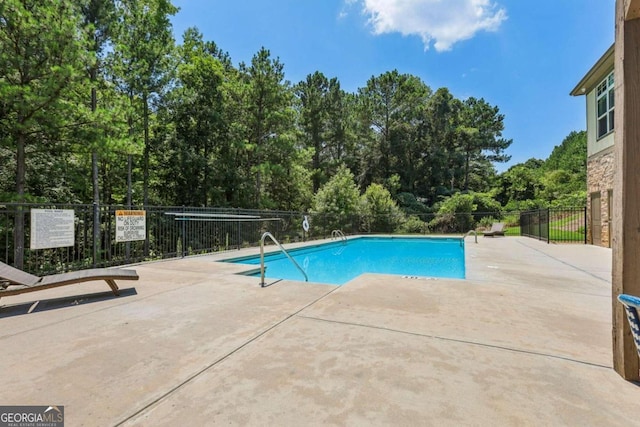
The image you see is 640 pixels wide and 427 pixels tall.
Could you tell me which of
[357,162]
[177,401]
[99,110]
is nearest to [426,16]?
[99,110]

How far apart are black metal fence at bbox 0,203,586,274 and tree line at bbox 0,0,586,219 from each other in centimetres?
184

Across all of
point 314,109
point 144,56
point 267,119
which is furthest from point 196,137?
point 314,109

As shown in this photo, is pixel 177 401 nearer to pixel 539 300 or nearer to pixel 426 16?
pixel 539 300

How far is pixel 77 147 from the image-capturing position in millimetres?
8805

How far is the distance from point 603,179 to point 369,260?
316 inches

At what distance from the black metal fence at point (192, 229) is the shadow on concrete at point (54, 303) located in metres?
1.81

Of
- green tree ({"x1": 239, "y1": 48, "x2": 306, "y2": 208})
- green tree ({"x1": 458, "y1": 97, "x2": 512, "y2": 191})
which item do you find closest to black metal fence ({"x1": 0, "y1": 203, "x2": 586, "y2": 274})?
green tree ({"x1": 239, "y1": 48, "x2": 306, "y2": 208})

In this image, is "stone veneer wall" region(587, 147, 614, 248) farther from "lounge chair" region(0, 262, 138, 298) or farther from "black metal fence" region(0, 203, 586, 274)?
"lounge chair" region(0, 262, 138, 298)

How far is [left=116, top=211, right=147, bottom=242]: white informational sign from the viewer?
6.48m

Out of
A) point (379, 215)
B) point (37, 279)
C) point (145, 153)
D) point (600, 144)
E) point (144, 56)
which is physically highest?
point (144, 56)

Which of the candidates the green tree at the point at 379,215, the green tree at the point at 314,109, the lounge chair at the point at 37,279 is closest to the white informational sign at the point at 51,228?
the lounge chair at the point at 37,279

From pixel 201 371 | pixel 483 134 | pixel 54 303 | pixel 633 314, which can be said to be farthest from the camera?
pixel 483 134

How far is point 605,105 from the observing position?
9.59 m

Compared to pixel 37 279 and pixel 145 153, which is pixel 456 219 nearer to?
pixel 145 153
